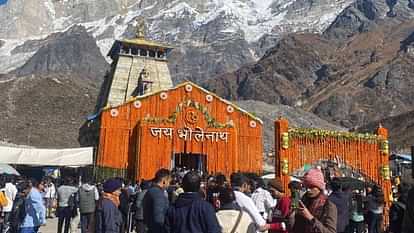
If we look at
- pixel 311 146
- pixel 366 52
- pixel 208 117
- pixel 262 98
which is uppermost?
pixel 366 52

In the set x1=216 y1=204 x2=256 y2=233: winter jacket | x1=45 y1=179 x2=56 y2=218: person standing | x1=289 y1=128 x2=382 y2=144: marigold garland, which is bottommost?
x1=45 y1=179 x2=56 y2=218: person standing

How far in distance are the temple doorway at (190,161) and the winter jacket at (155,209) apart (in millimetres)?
15157

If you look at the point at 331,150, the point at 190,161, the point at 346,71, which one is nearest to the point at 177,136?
the point at 190,161

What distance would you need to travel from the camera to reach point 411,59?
3644 inches

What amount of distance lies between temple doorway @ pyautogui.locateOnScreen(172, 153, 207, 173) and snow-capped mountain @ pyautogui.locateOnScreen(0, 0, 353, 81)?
120277 millimetres

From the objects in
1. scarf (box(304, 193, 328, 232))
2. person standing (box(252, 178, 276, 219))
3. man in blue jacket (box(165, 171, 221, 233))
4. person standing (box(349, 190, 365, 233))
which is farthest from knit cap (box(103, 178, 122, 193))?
person standing (box(349, 190, 365, 233))

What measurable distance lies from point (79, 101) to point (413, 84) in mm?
61724

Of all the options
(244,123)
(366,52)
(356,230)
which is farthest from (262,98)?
(356,230)

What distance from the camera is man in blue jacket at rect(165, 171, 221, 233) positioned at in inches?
183

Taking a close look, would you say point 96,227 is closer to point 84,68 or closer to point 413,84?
point 413,84

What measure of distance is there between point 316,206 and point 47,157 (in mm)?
17410

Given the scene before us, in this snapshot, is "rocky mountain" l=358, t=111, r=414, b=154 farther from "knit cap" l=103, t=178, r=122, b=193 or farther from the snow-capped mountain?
the snow-capped mountain

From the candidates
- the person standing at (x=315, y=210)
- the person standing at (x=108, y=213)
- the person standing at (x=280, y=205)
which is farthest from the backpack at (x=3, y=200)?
the person standing at (x=315, y=210)

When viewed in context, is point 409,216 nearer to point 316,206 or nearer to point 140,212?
point 316,206
